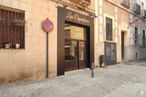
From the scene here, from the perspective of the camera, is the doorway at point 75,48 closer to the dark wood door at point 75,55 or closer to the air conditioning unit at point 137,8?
the dark wood door at point 75,55

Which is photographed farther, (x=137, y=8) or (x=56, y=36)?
(x=137, y=8)

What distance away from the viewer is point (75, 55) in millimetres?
14539

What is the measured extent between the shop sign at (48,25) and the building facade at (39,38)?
0.15m

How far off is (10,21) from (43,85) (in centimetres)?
289

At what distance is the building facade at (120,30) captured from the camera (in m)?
17.2

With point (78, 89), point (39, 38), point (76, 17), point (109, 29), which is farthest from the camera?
point (109, 29)

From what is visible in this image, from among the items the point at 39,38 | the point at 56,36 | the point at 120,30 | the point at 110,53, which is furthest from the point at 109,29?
the point at 39,38

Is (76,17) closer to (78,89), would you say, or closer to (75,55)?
(75,55)

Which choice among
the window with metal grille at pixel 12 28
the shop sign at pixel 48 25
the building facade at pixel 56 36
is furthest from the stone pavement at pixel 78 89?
the shop sign at pixel 48 25

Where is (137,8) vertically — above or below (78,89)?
above

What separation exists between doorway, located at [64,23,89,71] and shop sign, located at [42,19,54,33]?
1.77 metres

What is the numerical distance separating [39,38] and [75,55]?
3966 millimetres

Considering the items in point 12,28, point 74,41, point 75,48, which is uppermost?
point 12,28

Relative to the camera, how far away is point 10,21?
31.8 ft
